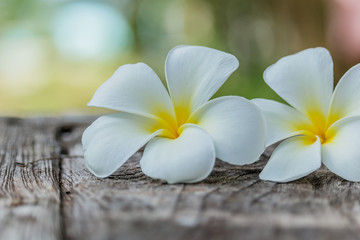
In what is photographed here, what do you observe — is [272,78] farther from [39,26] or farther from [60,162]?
[39,26]

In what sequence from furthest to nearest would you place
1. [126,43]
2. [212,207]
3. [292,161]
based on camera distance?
[126,43] < [292,161] < [212,207]

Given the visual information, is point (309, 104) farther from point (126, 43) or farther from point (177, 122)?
point (126, 43)

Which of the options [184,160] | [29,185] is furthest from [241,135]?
[29,185]

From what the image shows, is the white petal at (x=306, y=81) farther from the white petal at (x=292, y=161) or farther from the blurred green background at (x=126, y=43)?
the blurred green background at (x=126, y=43)

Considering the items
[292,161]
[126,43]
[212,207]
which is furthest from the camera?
[126,43]

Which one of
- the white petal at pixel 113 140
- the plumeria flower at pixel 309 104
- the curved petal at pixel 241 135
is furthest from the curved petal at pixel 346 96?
the white petal at pixel 113 140

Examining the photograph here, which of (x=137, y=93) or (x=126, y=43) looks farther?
(x=126, y=43)

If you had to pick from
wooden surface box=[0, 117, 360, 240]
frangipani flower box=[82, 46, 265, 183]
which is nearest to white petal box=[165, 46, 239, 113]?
frangipani flower box=[82, 46, 265, 183]

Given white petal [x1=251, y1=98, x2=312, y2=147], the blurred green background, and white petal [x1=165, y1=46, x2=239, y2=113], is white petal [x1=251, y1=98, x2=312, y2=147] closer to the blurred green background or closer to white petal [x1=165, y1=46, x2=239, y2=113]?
white petal [x1=165, y1=46, x2=239, y2=113]
